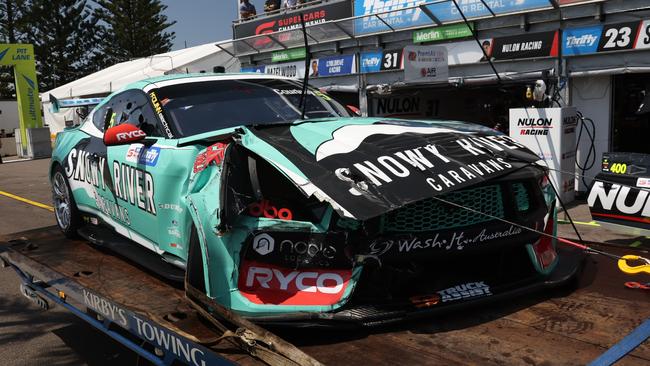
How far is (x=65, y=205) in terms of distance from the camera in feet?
A: 16.6

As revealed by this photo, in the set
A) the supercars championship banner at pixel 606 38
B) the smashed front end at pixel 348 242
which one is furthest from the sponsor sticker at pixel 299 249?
the supercars championship banner at pixel 606 38

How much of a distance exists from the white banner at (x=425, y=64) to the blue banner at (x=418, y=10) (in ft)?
4.16

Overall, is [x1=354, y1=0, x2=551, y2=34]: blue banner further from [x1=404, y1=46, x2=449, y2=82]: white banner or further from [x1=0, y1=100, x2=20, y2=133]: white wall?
[x1=0, y1=100, x2=20, y2=133]: white wall

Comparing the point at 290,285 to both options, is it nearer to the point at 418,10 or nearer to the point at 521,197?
the point at 521,197

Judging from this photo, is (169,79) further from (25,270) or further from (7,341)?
(7,341)

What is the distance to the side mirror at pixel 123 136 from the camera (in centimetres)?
345

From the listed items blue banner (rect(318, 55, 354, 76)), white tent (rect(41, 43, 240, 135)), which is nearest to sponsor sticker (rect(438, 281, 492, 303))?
blue banner (rect(318, 55, 354, 76))

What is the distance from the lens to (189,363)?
2.36 metres

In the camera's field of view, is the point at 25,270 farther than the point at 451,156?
Yes

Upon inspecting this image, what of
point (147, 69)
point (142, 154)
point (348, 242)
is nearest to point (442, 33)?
point (142, 154)

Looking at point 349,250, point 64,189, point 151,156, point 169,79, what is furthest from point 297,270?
point 64,189

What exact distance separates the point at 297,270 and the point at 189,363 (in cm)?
62

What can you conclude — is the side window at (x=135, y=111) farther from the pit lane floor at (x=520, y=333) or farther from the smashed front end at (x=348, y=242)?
the pit lane floor at (x=520, y=333)

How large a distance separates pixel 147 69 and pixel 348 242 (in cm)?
2651
